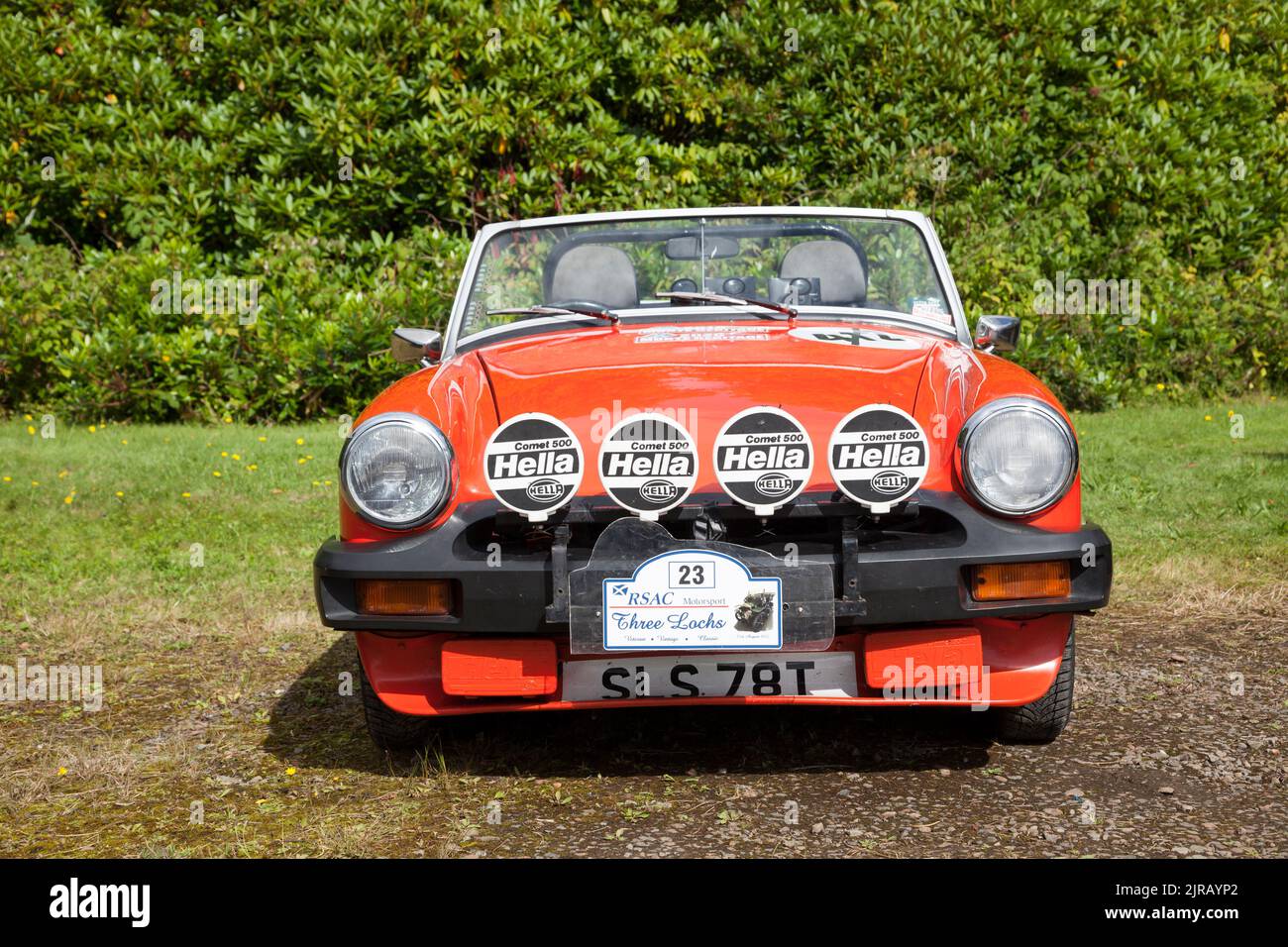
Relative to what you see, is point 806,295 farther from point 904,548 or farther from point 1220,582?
point 1220,582

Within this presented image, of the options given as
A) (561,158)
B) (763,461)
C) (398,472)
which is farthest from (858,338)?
(561,158)

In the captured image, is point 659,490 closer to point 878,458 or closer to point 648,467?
point 648,467

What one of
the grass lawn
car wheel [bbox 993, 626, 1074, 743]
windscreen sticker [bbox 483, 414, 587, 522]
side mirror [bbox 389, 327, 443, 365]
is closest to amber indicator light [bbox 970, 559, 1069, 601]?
car wheel [bbox 993, 626, 1074, 743]

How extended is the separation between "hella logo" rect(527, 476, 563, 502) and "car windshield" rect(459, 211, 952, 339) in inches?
49.6

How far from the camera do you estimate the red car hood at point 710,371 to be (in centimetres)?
313

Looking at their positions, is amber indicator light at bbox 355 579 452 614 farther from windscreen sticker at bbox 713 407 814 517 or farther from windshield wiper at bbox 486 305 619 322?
windshield wiper at bbox 486 305 619 322

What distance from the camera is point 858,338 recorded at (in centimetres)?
371

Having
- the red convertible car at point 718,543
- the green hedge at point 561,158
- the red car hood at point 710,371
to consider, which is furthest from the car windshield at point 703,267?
the green hedge at point 561,158

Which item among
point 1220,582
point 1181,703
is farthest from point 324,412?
point 1181,703

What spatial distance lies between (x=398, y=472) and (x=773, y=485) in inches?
34.5

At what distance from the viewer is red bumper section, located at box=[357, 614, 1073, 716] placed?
9.94 feet

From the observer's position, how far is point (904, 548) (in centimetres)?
296

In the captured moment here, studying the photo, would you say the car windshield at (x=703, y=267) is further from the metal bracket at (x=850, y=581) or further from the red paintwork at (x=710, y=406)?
the metal bracket at (x=850, y=581)

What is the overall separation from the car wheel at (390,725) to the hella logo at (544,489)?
0.74 meters
